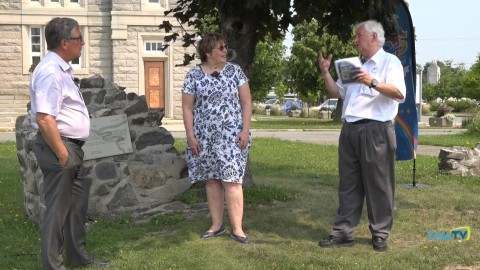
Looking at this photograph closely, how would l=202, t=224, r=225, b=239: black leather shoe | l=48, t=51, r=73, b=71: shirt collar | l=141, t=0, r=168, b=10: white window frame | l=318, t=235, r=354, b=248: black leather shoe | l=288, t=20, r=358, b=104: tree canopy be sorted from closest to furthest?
l=48, t=51, r=73, b=71: shirt collar
l=318, t=235, r=354, b=248: black leather shoe
l=202, t=224, r=225, b=239: black leather shoe
l=141, t=0, r=168, b=10: white window frame
l=288, t=20, r=358, b=104: tree canopy

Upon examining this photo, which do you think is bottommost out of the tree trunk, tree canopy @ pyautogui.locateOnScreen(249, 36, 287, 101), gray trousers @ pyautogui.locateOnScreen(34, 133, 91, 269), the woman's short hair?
gray trousers @ pyautogui.locateOnScreen(34, 133, 91, 269)

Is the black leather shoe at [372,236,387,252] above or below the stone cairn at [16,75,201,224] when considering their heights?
below

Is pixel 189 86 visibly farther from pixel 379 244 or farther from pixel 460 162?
pixel 460 162

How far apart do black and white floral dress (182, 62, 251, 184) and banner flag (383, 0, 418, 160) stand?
8.19ft

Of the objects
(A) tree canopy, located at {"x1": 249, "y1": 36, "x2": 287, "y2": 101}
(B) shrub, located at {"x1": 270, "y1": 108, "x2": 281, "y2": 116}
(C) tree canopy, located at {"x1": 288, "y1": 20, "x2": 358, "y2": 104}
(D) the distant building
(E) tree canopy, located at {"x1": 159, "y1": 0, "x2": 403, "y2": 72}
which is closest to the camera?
(E) tree canopy, located at {"x1": 159, "y1": 0, "x2": 403, "y2": 72}

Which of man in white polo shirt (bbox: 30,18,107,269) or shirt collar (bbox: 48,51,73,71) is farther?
shirt collar (bbox: 48,51,73,71)

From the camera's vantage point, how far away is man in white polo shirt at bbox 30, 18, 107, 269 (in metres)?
4.77

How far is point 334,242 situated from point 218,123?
1.42 m

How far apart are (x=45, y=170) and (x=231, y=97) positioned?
177 cm

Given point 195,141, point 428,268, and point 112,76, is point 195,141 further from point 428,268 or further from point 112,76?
point 112,76

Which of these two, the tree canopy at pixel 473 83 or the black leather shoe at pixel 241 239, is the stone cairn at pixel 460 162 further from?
the tree canopy at pixel 473 83

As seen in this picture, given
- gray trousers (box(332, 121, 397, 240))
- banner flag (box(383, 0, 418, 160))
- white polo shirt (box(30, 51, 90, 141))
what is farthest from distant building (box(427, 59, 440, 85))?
white polo shirt (box(30, 51, 90, 141))

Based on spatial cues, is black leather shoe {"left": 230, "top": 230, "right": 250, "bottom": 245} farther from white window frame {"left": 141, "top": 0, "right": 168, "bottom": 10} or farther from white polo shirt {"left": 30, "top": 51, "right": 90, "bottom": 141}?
white window frame {"left": 141, "top": 0, "right": 168, "bottom": 10}

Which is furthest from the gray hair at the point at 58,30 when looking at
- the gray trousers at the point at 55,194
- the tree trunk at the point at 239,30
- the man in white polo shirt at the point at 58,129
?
the tree trunk at the point at 239,30
